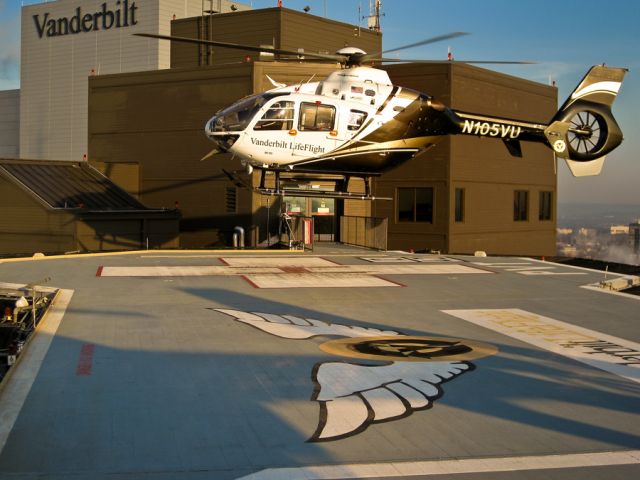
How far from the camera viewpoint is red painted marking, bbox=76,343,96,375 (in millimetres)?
13273

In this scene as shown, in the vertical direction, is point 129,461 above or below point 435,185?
below

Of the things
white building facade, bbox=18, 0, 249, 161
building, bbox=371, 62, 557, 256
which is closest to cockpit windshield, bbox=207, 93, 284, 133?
building, bbox=371, 62, 557, 256

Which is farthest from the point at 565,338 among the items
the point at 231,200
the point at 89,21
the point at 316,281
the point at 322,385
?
the point at 89,21

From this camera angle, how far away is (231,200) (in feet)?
150

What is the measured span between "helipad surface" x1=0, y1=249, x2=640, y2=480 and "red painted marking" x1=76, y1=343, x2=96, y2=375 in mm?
72

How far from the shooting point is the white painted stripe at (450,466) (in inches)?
348

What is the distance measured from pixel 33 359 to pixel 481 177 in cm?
3881

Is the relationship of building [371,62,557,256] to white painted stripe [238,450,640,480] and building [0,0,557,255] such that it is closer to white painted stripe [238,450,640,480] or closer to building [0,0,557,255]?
building [0,0,557,255]

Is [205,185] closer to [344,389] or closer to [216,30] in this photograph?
[216,30]

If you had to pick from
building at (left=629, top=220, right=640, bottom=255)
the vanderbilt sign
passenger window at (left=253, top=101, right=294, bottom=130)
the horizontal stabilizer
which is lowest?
building at (left=629, top=220, right=640, bottom=255)

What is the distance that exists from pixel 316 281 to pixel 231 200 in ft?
67.8

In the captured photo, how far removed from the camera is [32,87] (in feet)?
298

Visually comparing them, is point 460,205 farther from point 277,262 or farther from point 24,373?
point 24,373

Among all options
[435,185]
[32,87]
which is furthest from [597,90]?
[32,87]
